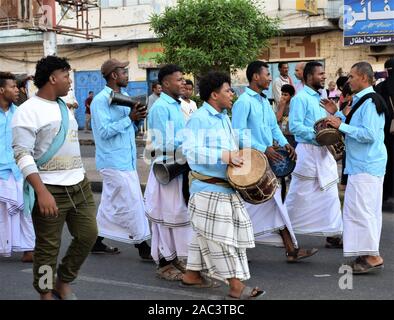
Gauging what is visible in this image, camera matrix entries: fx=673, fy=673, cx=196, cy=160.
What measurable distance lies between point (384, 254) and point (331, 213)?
0.66 metres

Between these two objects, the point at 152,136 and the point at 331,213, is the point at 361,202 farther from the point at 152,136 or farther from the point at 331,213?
the point at 152,136

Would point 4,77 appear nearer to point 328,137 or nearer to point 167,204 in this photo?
point 167,204

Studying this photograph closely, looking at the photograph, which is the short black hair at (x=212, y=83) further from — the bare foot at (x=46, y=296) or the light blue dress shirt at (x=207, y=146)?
the bare foot at (x=46, y=296)

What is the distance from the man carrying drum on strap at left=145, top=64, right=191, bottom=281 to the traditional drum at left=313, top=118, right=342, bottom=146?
4.52 feet

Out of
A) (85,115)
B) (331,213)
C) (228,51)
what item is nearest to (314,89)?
(331,213)

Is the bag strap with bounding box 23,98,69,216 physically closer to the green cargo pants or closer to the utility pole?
the green cargo pants

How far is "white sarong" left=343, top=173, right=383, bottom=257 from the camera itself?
5.81m

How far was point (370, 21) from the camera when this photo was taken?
63.9 ft

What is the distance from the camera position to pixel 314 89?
23.1 ft

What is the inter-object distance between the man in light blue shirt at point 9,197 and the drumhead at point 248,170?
106 inches

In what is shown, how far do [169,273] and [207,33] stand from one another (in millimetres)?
6223

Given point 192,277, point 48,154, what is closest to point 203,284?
point 192,277

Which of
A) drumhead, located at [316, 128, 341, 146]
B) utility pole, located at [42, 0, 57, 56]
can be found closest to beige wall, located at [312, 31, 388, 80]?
utility pole, located at [42, 0, 57, 56]

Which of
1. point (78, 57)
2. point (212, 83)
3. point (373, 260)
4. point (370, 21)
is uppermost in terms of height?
point (370, 21)
